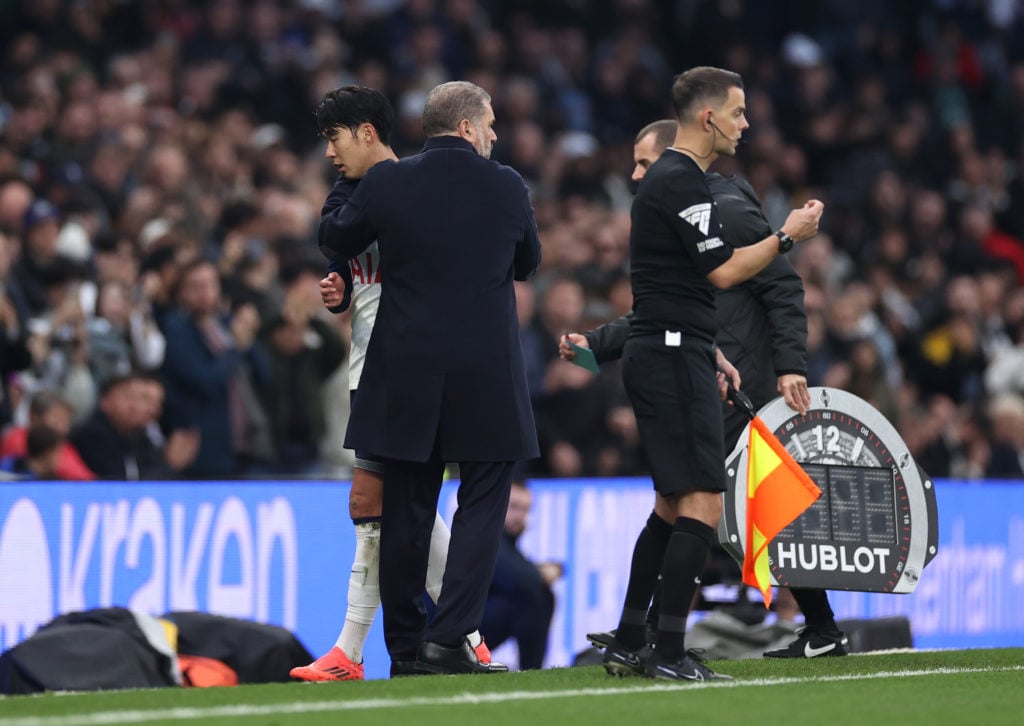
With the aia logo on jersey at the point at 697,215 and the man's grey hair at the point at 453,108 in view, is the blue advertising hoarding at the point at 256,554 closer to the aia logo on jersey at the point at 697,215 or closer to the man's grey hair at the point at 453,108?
the man's grey hair at the point at 453,108

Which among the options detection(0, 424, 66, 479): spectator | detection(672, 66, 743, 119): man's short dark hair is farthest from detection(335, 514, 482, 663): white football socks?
detection(0, 424, 66, 479): spectator

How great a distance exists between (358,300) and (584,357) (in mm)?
955

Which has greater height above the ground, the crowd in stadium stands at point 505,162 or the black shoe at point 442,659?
the crowd in stadium stands at point 505,162

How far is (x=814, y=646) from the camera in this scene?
7836 millimetres

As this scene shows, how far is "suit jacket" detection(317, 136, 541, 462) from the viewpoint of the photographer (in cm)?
668

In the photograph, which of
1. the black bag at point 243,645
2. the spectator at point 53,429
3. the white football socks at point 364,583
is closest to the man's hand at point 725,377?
the white football socks at point 364,583

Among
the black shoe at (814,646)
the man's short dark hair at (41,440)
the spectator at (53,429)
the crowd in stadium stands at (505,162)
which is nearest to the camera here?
the black shoe at (814,646)

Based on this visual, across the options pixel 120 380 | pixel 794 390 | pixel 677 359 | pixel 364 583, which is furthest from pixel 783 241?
pixel 120 380

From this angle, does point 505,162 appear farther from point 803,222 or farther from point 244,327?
point 803,222

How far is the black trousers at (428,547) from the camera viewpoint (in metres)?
6.68

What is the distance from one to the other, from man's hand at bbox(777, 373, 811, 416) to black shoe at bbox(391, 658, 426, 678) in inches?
68.5

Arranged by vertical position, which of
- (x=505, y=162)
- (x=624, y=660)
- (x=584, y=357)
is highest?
(x=505, y=162)

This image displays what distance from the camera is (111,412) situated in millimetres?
9844

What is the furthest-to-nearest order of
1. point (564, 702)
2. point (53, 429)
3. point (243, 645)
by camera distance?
1. point (53, 429)
2. point (243, 645)
3. point (564, 702)
